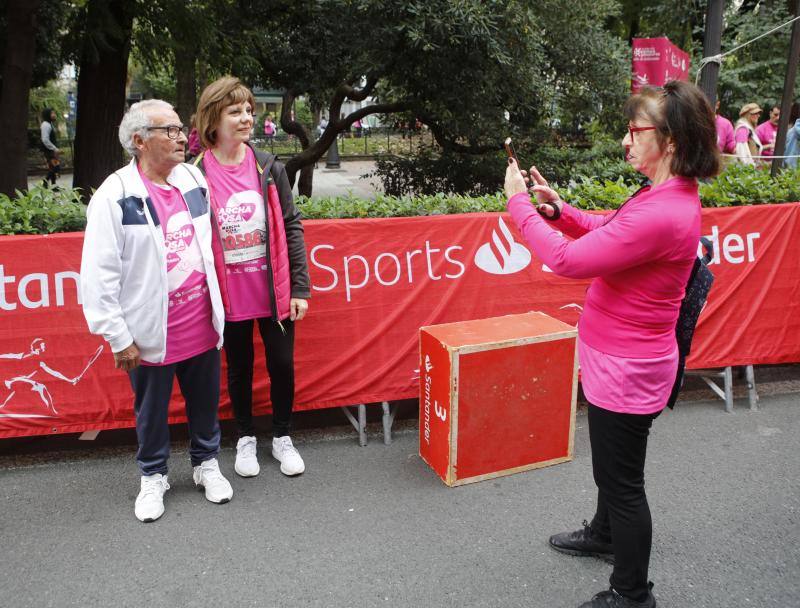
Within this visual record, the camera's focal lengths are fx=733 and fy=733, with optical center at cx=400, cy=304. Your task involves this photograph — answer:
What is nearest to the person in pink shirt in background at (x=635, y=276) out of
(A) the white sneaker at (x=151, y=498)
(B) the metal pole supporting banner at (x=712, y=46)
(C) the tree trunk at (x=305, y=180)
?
(A) the white sneaker at (x=151, y=498)

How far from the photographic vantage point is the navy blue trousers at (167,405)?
12.1ft

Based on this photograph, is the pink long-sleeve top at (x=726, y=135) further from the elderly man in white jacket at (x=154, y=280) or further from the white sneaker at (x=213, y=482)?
the white sneaker at (x=213, y=482)

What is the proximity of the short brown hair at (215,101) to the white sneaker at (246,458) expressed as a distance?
175 centimetres

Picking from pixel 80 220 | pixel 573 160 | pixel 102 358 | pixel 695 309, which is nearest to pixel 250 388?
pixel 102 358

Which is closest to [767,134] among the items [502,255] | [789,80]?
[789,80]

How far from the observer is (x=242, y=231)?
3.91 metres

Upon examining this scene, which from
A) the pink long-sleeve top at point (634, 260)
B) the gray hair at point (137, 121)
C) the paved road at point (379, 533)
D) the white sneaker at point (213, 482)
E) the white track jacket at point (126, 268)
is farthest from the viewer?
the white sneaker at point (213, 482)

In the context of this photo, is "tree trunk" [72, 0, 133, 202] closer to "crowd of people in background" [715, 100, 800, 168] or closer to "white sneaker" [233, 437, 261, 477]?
"white sneaker" [233, 437, 261, 477]

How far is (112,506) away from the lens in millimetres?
3904

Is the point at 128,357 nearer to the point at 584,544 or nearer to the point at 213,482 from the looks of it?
the point at 213,482

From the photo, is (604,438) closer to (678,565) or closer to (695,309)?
(695,309)

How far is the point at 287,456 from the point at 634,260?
8.33 feet

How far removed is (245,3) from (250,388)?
349 inches

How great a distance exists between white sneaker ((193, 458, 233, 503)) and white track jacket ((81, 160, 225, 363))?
774 mm
